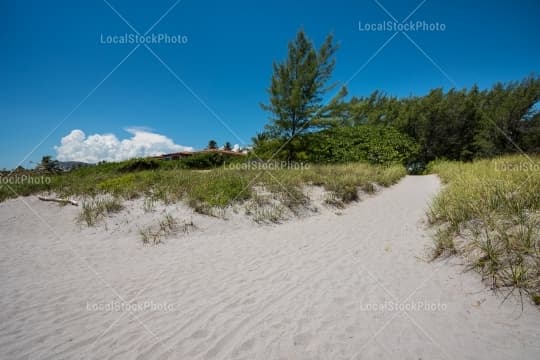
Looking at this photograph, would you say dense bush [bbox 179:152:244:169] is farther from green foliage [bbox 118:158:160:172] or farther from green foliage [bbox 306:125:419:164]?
green foliage [bbox 306:125:419:164]

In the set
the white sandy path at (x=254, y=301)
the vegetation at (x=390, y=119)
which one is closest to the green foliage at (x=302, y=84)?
the vegetation at (x=390, y=119)

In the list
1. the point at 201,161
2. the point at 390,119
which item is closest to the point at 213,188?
the point at 201,161

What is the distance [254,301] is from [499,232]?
3576 mm

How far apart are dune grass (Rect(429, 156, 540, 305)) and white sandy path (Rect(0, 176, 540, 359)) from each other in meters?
0.26

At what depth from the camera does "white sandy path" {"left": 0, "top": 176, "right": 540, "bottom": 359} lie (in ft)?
6.69

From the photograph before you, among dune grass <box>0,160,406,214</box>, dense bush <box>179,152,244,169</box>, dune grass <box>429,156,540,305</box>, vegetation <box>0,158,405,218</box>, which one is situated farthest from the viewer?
dense bush <box>179,152,244,169</box>

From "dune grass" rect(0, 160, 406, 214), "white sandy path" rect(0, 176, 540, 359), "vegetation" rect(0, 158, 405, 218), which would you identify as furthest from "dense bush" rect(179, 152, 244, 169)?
"white sandy path" rect(0, 176, 540, 359)

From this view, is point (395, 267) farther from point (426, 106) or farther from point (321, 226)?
point (426, 106)

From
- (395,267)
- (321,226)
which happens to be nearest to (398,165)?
(321,226)

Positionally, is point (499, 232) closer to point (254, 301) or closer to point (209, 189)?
point (254, 301)

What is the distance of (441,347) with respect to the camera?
1938mm

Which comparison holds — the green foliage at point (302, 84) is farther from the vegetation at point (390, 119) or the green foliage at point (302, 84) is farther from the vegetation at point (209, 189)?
the vegetation at point (209, 189)

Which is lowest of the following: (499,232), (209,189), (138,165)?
(499,232)

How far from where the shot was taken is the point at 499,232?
9.80 ft
